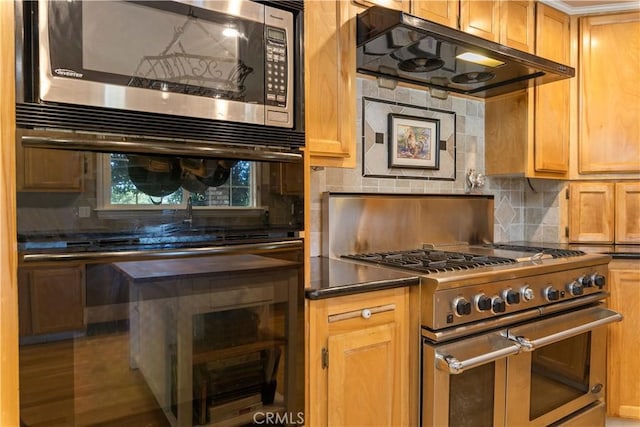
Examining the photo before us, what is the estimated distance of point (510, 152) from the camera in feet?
8.33

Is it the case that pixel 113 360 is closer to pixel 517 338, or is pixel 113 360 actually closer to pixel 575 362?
pixel 517 338

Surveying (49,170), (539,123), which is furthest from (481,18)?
(49,170)

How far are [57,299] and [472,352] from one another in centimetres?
137

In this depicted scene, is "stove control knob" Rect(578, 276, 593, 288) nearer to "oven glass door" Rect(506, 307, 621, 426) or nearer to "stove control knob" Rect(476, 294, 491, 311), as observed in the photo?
"oven glass door" Rect(506, 307, 621, 426)

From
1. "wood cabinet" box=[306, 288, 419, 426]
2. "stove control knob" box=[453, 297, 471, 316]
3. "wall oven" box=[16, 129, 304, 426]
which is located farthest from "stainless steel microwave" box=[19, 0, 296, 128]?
"stove control knob" box=[453, 297, 471, 316]

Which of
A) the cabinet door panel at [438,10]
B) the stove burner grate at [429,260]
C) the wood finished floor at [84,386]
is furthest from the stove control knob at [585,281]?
the wood finished floor at [84,386]

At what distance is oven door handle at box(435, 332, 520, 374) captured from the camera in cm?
146

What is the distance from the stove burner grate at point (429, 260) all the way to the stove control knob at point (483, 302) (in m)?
0.13

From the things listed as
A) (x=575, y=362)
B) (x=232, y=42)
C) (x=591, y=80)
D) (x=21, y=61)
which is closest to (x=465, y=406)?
(x=575, y=362)

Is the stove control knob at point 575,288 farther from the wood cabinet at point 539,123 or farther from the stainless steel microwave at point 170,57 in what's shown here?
the stainless steel microwave at point 170,57

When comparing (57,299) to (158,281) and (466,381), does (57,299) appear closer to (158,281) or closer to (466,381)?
(158,281)

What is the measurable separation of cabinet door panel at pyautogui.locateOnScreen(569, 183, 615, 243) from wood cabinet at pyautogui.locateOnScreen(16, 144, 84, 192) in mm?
2815

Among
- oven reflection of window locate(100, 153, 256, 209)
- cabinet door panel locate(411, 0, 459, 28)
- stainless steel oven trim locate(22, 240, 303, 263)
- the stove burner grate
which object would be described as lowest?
the stove burner grate

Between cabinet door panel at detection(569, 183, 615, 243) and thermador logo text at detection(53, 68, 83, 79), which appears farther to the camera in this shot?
cabinet door panel at detection(569, 183, 615, 243)
